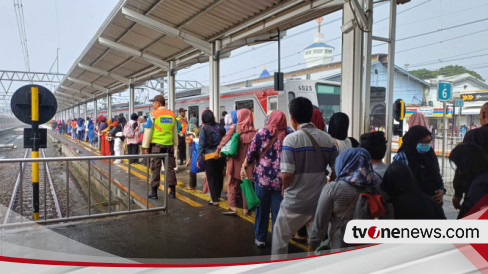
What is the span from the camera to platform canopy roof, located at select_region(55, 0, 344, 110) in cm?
407

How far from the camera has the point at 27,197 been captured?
269cm

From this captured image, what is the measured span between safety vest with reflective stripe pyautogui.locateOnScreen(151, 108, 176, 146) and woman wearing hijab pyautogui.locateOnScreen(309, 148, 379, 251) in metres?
2.75

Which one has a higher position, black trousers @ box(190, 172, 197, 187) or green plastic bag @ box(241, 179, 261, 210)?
green plastic bag @ box(241, 179, 261, 210)

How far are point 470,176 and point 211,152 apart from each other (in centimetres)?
308

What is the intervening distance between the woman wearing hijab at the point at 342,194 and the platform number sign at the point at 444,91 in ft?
1.71

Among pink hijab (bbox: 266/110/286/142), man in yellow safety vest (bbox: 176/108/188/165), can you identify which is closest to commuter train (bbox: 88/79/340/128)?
man in yellow safety vest (bbox: 176/108/188/165)

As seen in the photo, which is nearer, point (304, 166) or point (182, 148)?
point (304, 166)

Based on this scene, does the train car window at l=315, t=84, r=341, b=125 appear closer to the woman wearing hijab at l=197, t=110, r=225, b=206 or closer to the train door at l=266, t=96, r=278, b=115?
the train door at l=266, t=96, r=278, b=115

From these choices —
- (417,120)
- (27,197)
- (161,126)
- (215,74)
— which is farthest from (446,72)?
(215,74)

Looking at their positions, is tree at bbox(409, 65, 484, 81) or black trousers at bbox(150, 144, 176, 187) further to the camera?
black trousers at bbox(150, 144, 176, 187)

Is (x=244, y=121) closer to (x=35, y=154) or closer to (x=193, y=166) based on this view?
(x=193, y=166)

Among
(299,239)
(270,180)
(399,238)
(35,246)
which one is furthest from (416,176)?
(35,246)

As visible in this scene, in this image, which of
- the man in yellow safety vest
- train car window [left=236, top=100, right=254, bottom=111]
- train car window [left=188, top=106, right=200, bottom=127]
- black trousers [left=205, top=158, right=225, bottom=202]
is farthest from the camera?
train car window [left=188, top=106, right=200, bottom=127]

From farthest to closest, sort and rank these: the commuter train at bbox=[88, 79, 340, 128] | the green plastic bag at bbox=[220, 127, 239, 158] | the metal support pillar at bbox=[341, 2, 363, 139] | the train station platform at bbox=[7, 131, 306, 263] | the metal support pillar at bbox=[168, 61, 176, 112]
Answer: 1. the commuter train at bbox=[88, 79, 340, 128]
2. the metal support pillar at bbox=[168, 61, 176, 112]
3. the green plastic bag at bbox=[220, 127, 239, 158]
4. the metal support pillar at bbox=[341, 2, 363, 139]
5. the train station platform at bbox=[7, 131, 306, 263]
